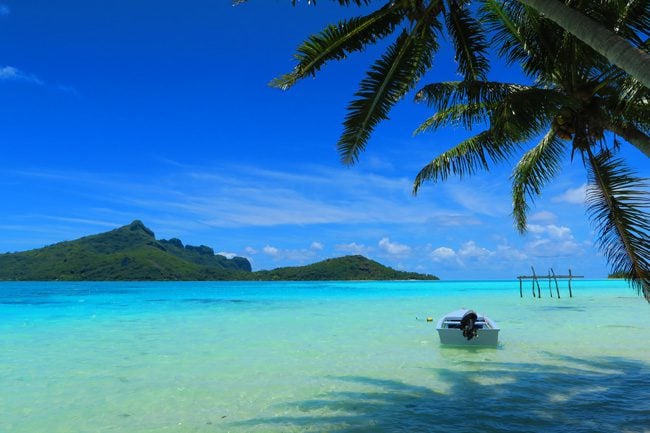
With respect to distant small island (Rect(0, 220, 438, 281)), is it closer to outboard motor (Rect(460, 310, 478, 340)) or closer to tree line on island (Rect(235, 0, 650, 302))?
outboard motor (Rect(460, 310, 478, 340))

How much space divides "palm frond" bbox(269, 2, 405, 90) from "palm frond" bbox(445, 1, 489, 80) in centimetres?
88

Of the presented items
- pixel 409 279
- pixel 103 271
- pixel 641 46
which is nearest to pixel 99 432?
pixel 641 46

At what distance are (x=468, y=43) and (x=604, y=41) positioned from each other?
3.68 meters

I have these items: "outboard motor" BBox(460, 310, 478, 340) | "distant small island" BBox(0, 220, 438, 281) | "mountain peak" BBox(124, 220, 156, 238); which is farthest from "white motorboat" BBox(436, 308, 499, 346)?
"mountain peak" BBox(124, 220, 156, 238)

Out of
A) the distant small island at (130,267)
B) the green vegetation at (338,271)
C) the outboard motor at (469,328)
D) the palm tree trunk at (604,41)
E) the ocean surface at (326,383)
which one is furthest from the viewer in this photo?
the green vegetation at (338,271)

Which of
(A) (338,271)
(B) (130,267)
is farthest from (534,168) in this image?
(A) (338,271)

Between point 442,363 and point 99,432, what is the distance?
7.13m

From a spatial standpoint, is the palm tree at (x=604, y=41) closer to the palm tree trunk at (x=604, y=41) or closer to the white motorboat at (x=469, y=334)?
the palm tree trunk at (x=604, y=41)

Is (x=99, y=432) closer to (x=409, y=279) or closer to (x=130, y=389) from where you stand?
(x=130, y=389)

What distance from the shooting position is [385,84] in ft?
21.9

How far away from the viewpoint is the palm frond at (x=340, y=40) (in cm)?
645

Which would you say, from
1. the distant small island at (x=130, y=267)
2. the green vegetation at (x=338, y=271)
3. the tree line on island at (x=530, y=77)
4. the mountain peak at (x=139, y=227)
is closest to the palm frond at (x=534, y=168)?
the tree line on island at (x=530, y=77)

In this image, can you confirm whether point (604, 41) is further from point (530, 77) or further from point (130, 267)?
point (130, 267)

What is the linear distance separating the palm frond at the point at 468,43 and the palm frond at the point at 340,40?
88 centimetres
